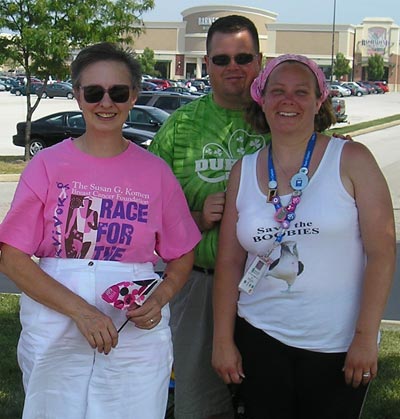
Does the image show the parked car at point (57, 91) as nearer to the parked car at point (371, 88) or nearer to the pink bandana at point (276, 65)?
the parked car at point (371, 88)

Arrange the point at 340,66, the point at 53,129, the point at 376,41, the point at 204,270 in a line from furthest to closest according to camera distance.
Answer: the point at 376,41 < the point at 340,66 < the point at 53,129 < the point at 204,270

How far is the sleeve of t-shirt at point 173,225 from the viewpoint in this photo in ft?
8.34

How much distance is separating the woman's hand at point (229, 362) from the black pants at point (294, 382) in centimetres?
3

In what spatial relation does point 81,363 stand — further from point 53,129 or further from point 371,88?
point 371,88

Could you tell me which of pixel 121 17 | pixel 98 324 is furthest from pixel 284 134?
pixel 121 17

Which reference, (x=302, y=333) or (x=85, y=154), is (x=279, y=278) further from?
(x=85, y=154)

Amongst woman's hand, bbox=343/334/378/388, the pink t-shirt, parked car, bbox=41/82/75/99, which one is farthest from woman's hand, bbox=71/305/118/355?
parked car, bbox=41/82/75/99

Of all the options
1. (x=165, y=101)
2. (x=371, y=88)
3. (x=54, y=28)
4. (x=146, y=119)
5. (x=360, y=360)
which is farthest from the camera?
(x=371, y=88)

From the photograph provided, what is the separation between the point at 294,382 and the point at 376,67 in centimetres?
10526

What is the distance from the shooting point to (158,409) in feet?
8.16

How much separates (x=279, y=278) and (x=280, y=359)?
0.32 meters

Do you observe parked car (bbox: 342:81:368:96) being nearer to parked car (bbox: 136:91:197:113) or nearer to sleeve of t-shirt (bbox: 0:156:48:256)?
parked car (bbox: 136:91:197:113)

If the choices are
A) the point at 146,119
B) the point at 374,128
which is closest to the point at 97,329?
the point at 146,119

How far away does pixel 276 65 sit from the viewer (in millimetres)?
2707
